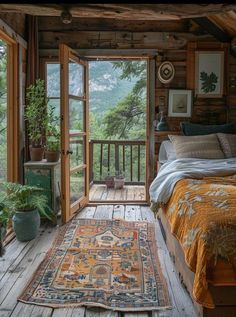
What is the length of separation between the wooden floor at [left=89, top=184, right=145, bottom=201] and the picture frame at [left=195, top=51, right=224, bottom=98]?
2.01m

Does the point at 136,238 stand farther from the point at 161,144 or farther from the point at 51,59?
the point at 51,59

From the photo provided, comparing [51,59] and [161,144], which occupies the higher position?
[51,59]

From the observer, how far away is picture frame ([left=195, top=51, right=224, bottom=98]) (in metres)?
5.06

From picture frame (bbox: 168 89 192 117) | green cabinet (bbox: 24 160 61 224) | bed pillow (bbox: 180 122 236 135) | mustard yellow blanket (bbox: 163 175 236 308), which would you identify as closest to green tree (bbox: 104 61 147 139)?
picture frame (bbox: 168 89 192 117)

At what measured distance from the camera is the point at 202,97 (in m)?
5.12

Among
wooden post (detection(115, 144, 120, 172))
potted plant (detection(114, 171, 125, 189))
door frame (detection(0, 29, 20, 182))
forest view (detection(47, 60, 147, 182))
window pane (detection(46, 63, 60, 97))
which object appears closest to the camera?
door frame (detection(0, 29, 20, 182))

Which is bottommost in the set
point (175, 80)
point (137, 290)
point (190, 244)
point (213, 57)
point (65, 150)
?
point (137, 290)

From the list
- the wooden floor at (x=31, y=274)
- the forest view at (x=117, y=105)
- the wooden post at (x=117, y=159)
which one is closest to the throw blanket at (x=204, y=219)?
the wooden floor at (x=31, y=274)

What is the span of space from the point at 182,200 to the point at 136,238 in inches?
50.3

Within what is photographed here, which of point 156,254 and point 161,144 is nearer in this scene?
point 156,254

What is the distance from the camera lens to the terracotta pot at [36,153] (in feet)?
15.0

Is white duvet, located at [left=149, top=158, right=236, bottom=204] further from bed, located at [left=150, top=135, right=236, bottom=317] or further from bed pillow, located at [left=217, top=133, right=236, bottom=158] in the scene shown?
bed pillow, located at [left=217, top=133, right=236, bottom=158]

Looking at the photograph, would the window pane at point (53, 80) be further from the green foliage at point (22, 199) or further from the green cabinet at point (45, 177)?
the green foliage at point (22, 199)

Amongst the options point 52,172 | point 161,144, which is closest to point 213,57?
point 161,144
